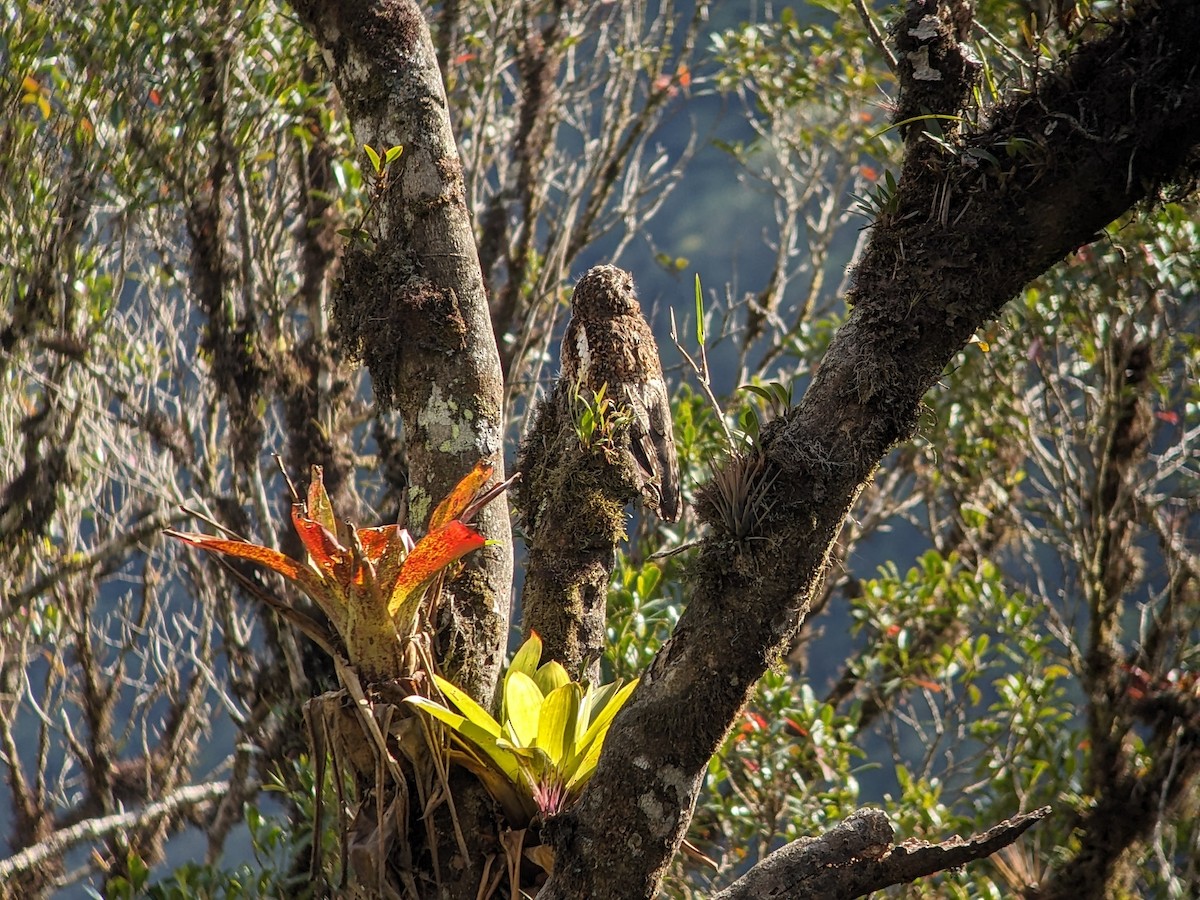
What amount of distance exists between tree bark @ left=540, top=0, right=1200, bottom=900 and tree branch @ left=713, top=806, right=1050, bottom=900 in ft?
0.40

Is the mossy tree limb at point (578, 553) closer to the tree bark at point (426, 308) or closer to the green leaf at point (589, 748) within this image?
the tree bark at point (426, 308)

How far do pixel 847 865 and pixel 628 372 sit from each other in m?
0.78

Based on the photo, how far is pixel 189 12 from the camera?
2.79 metres

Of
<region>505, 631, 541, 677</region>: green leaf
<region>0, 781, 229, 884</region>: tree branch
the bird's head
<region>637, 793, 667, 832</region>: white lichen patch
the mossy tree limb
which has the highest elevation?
the bird's head

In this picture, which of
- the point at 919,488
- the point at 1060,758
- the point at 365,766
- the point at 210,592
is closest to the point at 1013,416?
the point at 919,488

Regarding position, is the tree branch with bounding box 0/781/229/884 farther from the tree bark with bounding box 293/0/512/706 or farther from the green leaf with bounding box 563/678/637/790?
the green leaf with bounding box 563/678/637/790

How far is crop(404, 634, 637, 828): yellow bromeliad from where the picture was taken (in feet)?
4.43

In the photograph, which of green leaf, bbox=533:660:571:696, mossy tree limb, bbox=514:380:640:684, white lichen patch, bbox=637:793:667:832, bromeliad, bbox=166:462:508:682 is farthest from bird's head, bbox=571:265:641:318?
white lichen patch, bbox=637:793:667:832

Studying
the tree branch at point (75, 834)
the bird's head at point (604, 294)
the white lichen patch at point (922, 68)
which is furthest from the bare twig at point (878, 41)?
the tree branch at point (75, 834)

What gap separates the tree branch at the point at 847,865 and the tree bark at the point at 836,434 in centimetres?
12

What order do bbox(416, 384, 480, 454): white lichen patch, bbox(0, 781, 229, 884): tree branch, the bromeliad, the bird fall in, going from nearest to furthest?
the bromeliad → bbox(416, 384, 480, 454): white lichen patch → the bird → bbox(0, 781, 229, 884): tree branch

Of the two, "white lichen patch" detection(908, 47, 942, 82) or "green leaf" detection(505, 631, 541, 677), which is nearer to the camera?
"white lichen patch" detection(908, 47, 942, 82)

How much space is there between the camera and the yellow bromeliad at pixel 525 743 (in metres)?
1.35

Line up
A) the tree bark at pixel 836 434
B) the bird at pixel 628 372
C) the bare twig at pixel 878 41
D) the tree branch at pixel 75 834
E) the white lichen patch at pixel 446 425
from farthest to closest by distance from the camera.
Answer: the tree branch at pixel 75 834, the bird at pixel 628 372, the white lichen patch at pixel 446 425, the bare twig at pixel 878 41, the tree bark at pixel 836 434
